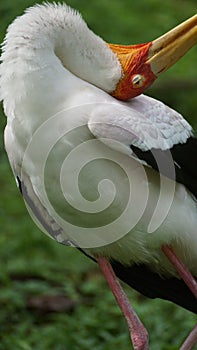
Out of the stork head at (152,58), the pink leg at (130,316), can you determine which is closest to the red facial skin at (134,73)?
the stork head at (152,58)

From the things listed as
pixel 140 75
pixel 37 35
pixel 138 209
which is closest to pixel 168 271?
pixel 138 209

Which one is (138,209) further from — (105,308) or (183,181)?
(105,308)

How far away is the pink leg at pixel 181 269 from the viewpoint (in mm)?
5266

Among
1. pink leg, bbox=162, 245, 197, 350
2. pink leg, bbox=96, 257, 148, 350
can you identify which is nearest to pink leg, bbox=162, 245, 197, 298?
pink leg, bbox=162, 245, 197, 350

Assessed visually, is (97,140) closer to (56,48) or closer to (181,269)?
(56,48)

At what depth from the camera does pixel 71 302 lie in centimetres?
758

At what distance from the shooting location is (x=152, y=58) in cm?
505

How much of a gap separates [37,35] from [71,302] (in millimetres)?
3178

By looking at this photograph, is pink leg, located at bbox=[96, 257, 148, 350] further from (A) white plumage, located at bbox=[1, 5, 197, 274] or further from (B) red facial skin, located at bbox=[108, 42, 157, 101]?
(B) red facial skin, located at bbox=[108, 42, 157, 101]

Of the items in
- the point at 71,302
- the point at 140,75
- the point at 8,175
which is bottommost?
the point at 8,175

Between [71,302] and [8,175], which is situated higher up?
[71,302]

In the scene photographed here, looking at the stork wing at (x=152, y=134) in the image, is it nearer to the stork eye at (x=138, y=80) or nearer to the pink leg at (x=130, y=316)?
the stork eye at (x=138, y=80)

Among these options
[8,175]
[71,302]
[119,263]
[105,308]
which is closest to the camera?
[119,263]

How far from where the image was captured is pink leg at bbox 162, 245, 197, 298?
5.27 m
